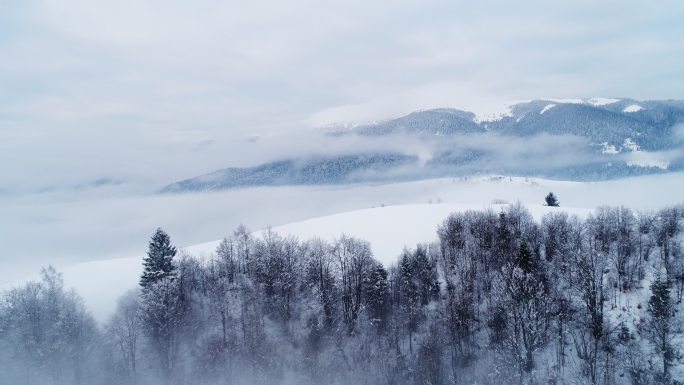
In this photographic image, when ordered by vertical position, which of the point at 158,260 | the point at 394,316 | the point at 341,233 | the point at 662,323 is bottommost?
the point at 394,316

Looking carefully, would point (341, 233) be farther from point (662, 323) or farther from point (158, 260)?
point (662, 323)

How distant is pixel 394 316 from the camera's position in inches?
2469

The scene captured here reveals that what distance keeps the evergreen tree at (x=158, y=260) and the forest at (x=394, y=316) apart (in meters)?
0.22

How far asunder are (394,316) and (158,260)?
3891cm

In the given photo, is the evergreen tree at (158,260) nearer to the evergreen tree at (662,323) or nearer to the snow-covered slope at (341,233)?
the snow-covered slope at (341,233)

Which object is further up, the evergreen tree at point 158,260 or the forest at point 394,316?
the evergreen tree at point 158,260

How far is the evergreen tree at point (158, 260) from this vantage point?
202 feet

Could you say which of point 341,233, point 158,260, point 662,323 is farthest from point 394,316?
point 158,260

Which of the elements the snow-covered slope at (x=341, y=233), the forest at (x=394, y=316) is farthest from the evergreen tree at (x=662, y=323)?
the snow-covered slope at (x=341, y=233)

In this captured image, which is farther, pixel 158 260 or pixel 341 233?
pixel 341 233

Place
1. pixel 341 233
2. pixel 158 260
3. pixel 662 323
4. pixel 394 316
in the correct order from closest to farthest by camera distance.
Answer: pixel 662 323
pixel 158 260
pixel 394 316
pixel 341 233


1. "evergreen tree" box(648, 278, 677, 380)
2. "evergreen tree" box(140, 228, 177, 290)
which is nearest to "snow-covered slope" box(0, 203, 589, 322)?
"evergreen tree" box(140, 228, 177, 290)


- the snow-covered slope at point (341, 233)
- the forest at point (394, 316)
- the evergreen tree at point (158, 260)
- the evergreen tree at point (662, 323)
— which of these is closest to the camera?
the evergreen tree at point (662, 323)

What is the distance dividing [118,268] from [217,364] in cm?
4111
